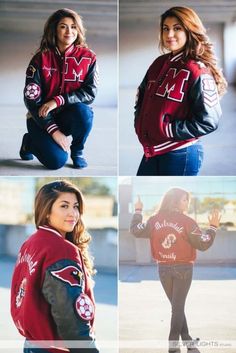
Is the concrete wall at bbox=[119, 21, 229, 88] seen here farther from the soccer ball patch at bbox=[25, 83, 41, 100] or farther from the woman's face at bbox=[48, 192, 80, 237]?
the woman's face at bbox=[48, 192, 80, 237]

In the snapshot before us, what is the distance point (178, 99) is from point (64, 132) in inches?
22.2

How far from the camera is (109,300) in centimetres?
276

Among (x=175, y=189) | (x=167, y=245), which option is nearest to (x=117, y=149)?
(x=175, y=189)

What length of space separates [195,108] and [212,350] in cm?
112

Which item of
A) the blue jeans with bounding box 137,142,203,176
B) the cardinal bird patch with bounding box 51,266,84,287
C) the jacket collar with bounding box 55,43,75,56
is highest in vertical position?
the jacket collar with bounding box 55,43,75,56

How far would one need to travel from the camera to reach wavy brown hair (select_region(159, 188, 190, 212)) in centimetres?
278

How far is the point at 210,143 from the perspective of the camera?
2.77 m

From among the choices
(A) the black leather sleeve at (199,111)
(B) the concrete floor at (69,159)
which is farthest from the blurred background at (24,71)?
(A) the black leather sleeve at (199,111)

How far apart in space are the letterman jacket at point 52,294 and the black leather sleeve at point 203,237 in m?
0.53

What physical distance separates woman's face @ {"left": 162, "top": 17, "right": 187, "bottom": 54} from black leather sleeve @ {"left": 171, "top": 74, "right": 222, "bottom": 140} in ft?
0.61

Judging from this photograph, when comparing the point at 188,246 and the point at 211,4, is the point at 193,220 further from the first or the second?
the point at 211,4

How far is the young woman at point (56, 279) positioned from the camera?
8.49 feet

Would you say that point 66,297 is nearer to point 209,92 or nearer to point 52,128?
point 52,128

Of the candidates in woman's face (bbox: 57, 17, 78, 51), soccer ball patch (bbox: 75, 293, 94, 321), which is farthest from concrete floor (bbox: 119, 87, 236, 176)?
soccer ball patch (bbox: 75, 293, 94, 321)
